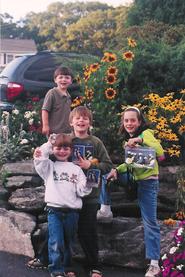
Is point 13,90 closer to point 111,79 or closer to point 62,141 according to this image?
point 111,79

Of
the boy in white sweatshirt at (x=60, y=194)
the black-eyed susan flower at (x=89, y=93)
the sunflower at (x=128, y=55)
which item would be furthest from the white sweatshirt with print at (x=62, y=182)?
the sunflower at (x=128, y=55)

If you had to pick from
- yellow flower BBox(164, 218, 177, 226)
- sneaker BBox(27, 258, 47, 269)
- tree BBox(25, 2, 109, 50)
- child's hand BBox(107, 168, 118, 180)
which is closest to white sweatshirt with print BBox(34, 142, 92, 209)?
child's hand BBox(107, 168, 118, 180)

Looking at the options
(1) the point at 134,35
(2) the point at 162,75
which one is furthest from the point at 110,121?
(1) the point at 134,35

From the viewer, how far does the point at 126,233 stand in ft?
16.0

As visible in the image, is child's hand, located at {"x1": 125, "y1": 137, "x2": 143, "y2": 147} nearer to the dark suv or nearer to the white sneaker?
the white sneaker

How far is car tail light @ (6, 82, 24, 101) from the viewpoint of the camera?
8793 millimetres

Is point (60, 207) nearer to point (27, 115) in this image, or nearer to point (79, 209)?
point (79, 209)

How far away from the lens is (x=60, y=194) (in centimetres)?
431

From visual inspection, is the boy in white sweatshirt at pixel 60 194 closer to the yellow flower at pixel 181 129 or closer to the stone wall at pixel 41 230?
the stone wall at pixel 41 230

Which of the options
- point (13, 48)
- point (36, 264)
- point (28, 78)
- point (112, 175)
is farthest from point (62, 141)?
point (13, 48)

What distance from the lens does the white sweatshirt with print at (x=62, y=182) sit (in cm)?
429

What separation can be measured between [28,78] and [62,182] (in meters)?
5.31

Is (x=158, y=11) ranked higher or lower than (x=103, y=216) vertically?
higher

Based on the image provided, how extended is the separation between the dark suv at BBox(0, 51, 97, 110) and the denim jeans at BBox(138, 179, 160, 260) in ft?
12.6
